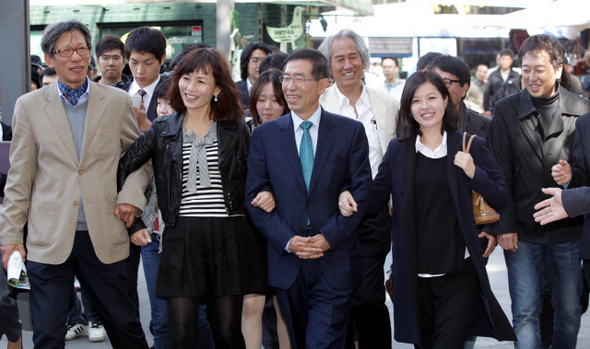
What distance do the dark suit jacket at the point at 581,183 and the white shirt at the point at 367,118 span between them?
4.34 ft

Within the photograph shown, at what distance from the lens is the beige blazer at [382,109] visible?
17.5ft

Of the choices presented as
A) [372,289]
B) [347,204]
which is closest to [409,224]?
[347,204]

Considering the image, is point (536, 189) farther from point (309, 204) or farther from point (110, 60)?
point (110, 60)

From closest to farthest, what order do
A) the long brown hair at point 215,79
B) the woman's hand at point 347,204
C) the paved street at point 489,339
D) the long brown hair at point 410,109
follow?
the woman's hand at point 347,204 → the long brown hair at point 215,79 → the long brown hair at point 410,109 → the paved street at point 489,339

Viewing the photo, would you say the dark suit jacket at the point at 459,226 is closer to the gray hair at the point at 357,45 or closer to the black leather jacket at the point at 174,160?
the black leather jacket at the point at 174,160

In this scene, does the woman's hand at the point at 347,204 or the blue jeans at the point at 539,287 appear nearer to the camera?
the woman's hand at the point at 347,204

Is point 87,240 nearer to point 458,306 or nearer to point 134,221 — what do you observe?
point 134,221

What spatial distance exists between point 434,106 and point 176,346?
209 cm

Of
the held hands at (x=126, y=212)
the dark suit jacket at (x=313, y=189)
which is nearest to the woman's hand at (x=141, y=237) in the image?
the held hands at (x=126, y=212)

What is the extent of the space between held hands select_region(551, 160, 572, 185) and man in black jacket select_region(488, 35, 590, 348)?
11.3 inches

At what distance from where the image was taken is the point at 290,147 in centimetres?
440

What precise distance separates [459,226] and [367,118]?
1321mm

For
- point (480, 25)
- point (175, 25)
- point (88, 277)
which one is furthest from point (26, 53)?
point (480, 25)

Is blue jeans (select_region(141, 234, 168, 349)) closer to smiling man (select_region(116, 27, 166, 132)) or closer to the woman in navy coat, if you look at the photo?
smiling man (select_region(116, 27, 166, 132))
